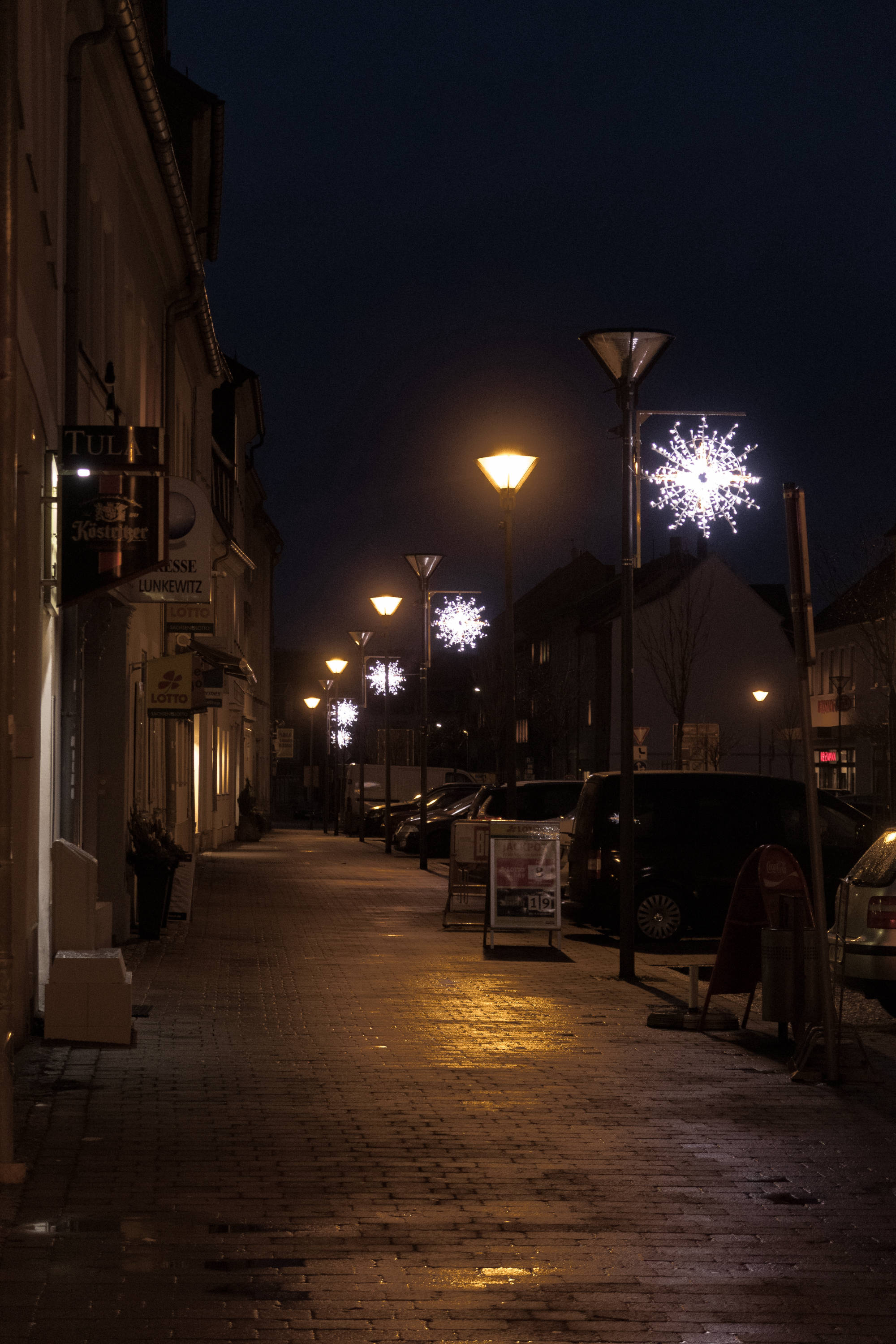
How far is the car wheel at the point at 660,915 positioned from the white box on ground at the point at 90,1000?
8.99 m

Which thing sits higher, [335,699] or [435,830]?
[335,699]

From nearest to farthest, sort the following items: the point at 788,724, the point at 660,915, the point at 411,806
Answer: the point at 660,915
the point at 411,806
the point at 788,724

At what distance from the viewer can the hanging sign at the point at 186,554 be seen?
1642 cm

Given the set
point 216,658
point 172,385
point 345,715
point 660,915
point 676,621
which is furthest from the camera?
point 345,715

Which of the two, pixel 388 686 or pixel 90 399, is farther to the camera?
pixel 388 686

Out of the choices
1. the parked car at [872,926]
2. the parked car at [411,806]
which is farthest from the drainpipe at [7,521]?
the parked car at [411,806]

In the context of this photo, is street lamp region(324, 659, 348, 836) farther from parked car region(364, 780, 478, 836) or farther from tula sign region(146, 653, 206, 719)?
tula sign region(146, 653, 206, 719)

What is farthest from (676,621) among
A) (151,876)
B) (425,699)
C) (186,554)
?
(151,876)

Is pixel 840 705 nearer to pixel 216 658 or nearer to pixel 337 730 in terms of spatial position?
pixel 337 730

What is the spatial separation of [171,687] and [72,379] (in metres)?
6.93

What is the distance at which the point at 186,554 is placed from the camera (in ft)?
55.6

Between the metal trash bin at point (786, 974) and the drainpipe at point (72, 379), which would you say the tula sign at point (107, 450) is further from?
the metal trash bin at point (786, 974)

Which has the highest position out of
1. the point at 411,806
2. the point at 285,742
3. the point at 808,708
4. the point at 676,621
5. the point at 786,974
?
the point at 676,621

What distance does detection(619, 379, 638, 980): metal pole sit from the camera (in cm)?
1480
